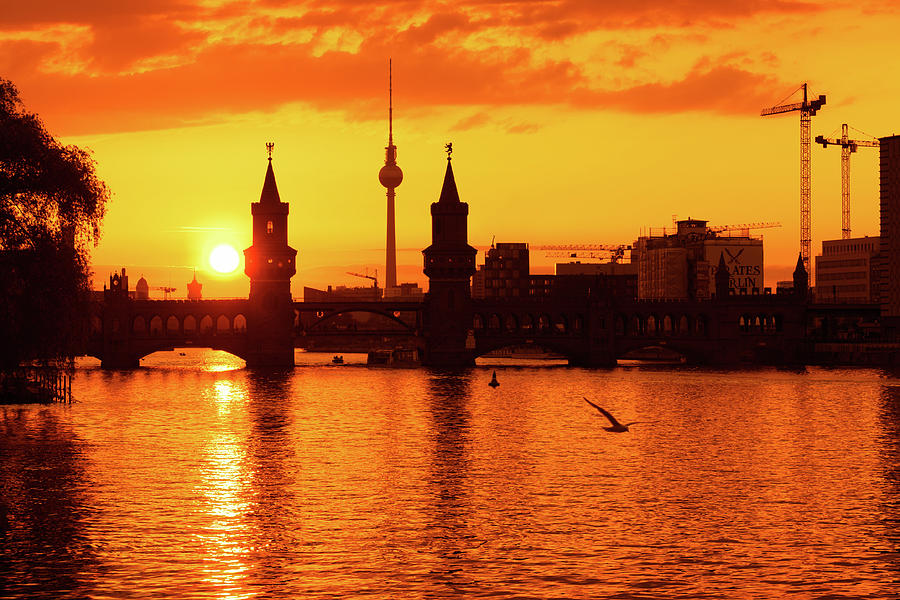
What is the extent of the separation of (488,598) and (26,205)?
1584 inches

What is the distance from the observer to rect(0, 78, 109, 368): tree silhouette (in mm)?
66312

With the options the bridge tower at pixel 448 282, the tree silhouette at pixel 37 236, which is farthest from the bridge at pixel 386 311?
the tree silhouette at pixel 37 236

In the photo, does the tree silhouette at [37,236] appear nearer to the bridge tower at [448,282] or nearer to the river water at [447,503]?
the river water at [447,503]

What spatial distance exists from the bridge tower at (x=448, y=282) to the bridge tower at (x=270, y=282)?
810 inches

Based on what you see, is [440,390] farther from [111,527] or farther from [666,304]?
[111,527]

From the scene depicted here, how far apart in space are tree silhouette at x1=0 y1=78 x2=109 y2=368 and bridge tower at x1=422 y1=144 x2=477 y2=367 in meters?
117

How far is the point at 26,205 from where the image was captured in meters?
67.8

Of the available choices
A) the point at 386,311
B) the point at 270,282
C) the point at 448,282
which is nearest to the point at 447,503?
the point at 448,282

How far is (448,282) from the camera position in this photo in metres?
189

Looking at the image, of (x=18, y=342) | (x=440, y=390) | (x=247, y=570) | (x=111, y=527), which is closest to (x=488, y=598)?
(x=247, y=570)

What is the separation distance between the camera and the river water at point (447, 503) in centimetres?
4091

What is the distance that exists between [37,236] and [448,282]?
123414 mm

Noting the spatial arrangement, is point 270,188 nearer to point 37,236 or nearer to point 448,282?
point 448,282

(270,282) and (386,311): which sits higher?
(270,282)
